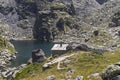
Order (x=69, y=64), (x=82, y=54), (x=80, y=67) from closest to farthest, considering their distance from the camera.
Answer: (x=80, y=67) < (x=69, y=64) < (x=82, y=54)

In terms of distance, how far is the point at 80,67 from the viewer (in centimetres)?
9562

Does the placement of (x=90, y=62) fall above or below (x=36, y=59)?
above

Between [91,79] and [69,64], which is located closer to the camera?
[91,79]

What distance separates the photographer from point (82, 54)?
110 meters

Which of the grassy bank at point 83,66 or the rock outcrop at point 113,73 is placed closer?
the rock outcrop at point 113,73

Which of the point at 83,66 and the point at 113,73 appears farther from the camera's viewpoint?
the point at 83,66

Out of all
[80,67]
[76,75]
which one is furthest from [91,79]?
[80,67]

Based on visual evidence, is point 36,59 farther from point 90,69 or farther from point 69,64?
point 90,69

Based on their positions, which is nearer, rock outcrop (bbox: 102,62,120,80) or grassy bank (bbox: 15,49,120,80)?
rock outcrop (bbox: 102,62,120,80)

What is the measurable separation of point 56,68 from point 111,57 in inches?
680

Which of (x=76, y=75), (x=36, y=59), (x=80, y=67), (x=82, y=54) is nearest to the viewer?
(x=76, y=75)

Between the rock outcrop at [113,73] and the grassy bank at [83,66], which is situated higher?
the rock outcrop at [113,73]

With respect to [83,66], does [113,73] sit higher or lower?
higher

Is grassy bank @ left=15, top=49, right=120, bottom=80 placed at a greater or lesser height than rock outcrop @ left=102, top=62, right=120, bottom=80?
lesser
